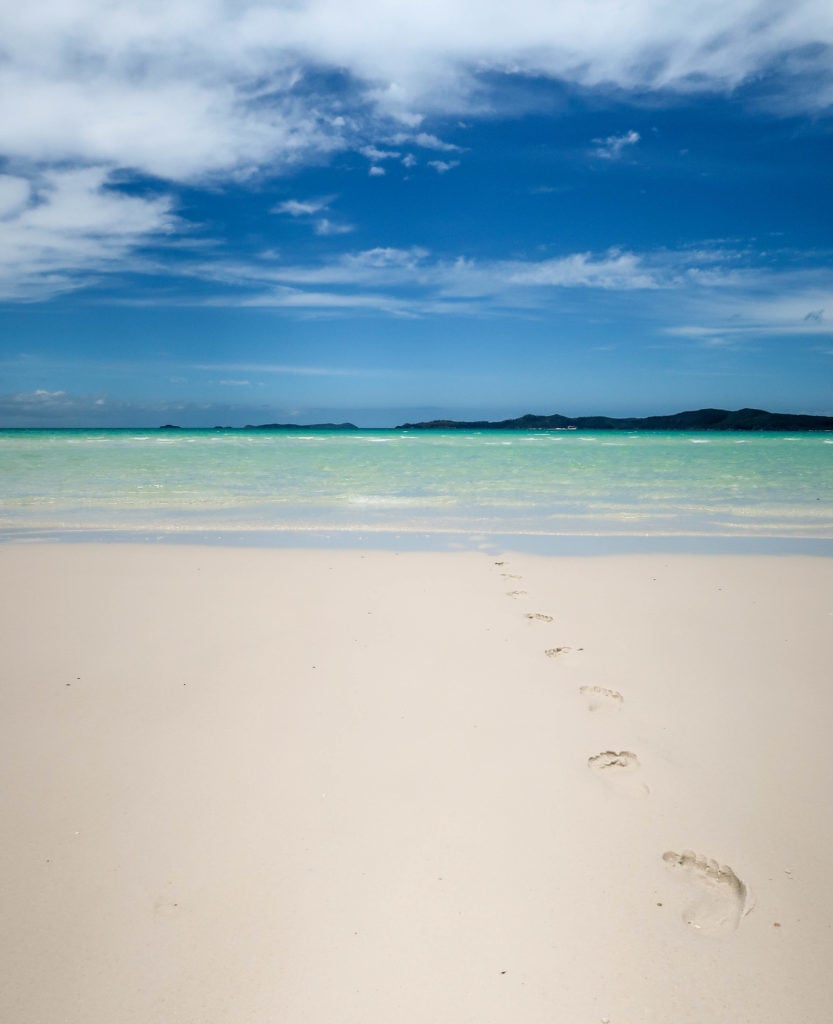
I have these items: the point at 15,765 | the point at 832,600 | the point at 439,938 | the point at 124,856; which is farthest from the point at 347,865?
the point at 832,600

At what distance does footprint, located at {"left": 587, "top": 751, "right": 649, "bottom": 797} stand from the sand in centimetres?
1

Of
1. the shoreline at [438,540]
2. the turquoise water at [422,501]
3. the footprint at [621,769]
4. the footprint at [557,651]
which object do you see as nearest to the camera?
the footprint at [621,769]

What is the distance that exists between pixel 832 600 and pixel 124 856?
20.8 ft

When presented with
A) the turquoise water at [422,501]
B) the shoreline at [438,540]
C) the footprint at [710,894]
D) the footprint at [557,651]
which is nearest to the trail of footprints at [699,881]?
the footprint at [710,894]

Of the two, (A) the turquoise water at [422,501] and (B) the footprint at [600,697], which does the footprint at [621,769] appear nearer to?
(B) the footprint at [600,697]

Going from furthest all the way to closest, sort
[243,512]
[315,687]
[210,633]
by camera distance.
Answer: [243,512] → [210,633] → [315,687]

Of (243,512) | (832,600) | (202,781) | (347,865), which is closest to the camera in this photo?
(347,865)

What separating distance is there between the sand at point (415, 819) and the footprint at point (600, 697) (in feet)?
0.05

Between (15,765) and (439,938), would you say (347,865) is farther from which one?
(15,765)

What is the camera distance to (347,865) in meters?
2.49

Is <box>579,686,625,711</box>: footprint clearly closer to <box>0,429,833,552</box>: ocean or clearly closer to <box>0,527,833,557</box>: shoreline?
<box>0,527,833,557</box>: shoreline

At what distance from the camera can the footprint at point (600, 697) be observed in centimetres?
387

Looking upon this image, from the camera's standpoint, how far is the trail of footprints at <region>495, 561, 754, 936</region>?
2250mm

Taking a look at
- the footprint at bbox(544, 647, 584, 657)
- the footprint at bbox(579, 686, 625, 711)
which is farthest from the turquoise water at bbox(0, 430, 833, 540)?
the footprint at bbox(579, 686, 625, 711)
